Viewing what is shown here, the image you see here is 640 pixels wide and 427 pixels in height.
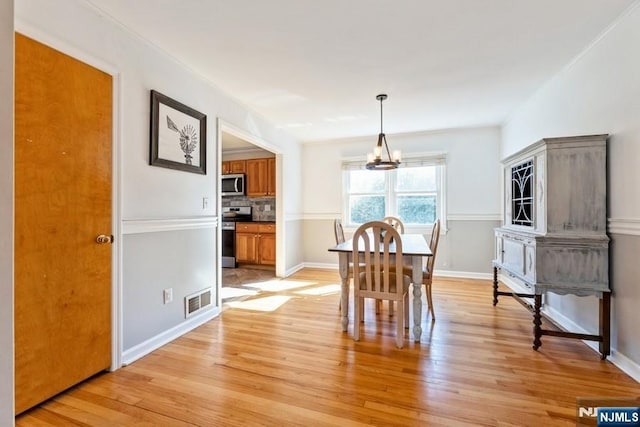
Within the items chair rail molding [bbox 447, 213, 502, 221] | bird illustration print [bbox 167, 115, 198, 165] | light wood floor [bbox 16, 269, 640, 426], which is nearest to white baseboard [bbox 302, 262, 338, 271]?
chair rail molding [bbox 447, 213, 502, 221]

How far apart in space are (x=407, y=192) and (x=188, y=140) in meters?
3.51

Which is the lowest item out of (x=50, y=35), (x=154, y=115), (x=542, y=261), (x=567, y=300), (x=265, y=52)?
(x=567, y=300)

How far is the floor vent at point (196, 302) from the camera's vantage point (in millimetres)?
2656

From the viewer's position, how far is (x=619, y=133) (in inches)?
80.8

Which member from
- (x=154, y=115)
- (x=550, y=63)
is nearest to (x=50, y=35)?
(x=154, y=115)

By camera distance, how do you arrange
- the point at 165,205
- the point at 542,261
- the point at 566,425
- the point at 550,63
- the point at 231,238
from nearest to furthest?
the point at 566,425 → the point at 542,261 → the point at 165,205 → the point at 550,63 → the point at 231,238

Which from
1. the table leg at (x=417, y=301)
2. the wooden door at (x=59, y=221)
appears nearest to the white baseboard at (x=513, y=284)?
the table leg at (x=417, y=301)

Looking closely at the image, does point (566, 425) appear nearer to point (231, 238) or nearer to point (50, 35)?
point (50, 35)

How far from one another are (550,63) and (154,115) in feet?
11.2

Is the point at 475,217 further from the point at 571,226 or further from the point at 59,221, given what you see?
the point at 59,221

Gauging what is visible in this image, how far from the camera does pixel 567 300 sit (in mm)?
2664

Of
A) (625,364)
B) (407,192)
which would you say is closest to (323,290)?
(407,192)

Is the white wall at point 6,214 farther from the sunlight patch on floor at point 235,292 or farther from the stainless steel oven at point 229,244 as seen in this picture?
the stainless steel oven at point 229,244

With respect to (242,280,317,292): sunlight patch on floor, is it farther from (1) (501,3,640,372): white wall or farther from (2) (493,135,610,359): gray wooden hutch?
(1) (501,3,640,372): white wall
